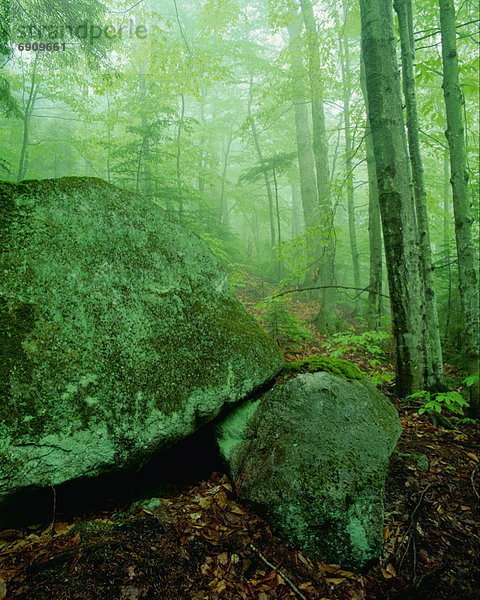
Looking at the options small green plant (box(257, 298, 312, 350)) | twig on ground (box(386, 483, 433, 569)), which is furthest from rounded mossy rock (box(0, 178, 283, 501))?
small green plant (box(257, 298, 312, 350))

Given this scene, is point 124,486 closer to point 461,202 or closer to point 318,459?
point 318,459

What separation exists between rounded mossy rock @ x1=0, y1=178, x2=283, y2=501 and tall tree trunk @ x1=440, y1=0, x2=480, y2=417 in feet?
9.77

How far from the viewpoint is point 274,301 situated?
17.7 ft

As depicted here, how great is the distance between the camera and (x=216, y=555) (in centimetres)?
216

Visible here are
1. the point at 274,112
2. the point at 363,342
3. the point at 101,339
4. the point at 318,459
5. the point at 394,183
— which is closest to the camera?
the point at 101,339

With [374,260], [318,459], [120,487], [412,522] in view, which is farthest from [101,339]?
[374,260]

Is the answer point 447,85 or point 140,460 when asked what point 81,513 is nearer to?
point 140,460

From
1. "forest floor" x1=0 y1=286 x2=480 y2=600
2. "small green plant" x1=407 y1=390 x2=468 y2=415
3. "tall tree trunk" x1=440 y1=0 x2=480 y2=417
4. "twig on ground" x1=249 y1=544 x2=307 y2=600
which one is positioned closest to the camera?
"forest floor" x1=0 y1=286 x2=480 y2=600

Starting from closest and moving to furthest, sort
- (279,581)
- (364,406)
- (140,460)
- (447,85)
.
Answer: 1. (279,581)
2. (140,460)
3. (364,406)
4. (447,85)

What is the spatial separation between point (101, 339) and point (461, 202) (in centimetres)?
495

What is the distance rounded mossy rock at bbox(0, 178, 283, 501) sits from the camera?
6.73 feet

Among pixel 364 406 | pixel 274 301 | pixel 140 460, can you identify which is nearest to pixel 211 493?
pixel 140 460

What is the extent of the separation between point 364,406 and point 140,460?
207 centimetres

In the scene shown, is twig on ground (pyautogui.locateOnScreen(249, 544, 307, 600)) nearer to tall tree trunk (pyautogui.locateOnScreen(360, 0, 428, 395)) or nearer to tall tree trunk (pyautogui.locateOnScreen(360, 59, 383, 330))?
tall tree trunk (pyautogui.locateOnScreen(360, 0, 428, 395))
